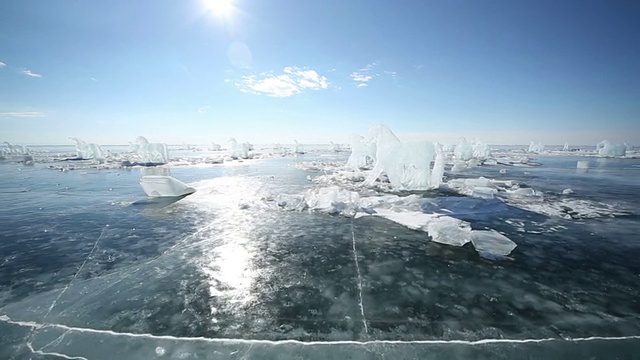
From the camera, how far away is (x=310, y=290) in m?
5.32

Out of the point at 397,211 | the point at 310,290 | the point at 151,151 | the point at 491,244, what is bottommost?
the point at 310,290

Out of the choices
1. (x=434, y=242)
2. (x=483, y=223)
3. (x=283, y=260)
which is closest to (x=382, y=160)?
(x=483, y=223)

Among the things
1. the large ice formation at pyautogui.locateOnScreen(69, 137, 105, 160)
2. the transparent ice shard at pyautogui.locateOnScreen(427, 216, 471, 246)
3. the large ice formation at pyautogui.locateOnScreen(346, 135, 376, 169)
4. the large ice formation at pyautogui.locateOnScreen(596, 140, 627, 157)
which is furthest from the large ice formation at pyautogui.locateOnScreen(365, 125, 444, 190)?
the large ice formation at pyautogui.locateOnScreen(596, 140, 627, 157)

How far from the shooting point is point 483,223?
9859mm

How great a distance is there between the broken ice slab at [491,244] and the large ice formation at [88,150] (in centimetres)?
5352

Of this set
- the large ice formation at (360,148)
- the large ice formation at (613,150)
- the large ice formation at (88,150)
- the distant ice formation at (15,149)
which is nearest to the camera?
the large ice formation at (360,148)

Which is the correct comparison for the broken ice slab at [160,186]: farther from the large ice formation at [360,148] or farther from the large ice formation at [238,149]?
the large ice formation at [238,149]

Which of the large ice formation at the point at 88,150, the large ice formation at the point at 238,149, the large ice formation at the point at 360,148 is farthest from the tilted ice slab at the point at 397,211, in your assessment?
the large ice formation at the point at 88,150

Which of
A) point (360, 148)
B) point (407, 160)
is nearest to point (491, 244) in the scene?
point (407, 160)

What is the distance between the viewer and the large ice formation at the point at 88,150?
4358cm

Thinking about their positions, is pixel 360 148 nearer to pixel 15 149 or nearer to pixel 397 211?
pixel 397 211

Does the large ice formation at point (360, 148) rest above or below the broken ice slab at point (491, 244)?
above

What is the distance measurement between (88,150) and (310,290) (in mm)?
55101

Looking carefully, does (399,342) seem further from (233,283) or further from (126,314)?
(126,314)
